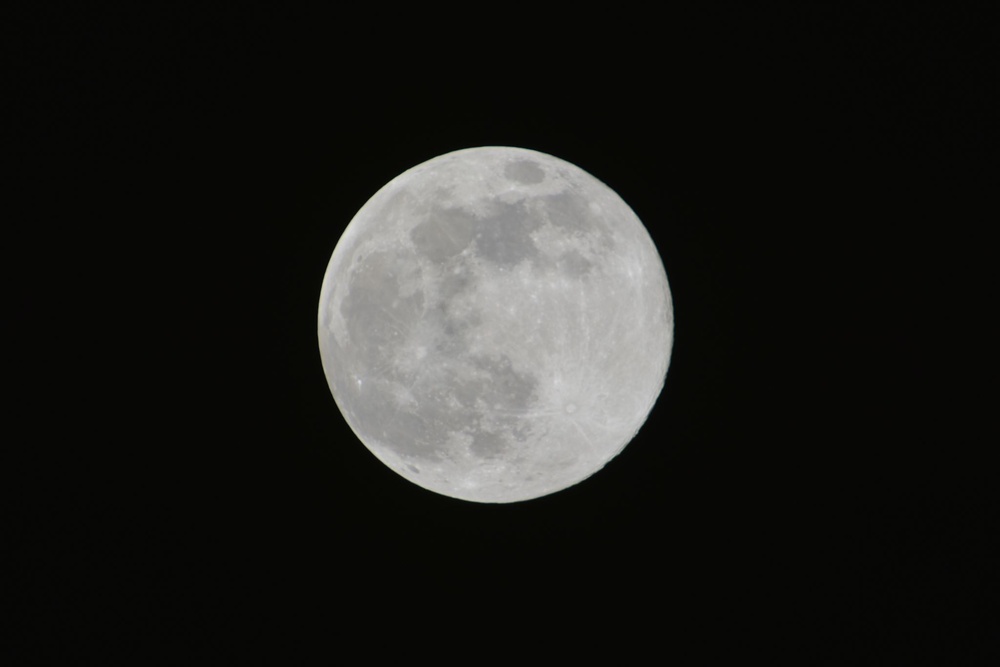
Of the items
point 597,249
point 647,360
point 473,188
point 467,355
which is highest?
point 473,188

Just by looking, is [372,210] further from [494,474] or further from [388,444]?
[494,474]

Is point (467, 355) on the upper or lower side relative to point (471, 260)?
lower

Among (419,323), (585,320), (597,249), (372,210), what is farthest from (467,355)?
(372,210)

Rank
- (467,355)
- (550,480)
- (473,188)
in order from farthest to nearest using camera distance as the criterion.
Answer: (550,480)
(473,188)
(467,355)

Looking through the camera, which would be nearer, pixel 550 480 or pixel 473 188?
pixel 473 188

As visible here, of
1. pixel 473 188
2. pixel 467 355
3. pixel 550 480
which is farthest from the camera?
pixel 550 480

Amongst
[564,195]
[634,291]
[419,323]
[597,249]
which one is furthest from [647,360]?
[419,323]
